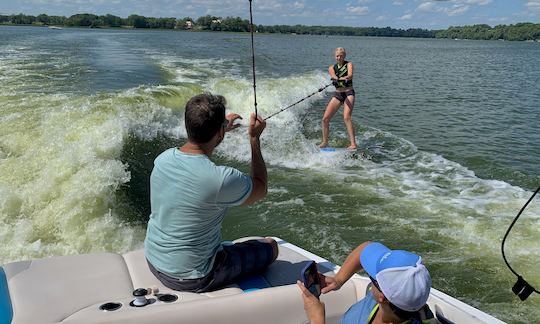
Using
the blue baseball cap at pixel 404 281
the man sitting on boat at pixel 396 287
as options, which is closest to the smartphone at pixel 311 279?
the man sitting on boat at pixel 396 287

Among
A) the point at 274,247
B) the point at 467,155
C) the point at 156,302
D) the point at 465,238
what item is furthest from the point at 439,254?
the point at 467,155

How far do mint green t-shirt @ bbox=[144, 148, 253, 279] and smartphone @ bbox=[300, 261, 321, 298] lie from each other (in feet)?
1.93

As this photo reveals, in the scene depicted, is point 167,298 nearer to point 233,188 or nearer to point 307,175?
point 233,188

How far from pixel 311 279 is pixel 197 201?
855mm

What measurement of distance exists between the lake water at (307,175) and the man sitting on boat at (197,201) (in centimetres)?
286

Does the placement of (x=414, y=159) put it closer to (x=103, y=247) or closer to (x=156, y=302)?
(x=103, y=247)

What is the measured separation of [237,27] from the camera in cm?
6112

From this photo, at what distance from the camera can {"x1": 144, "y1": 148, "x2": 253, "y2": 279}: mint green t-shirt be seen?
2.87 m

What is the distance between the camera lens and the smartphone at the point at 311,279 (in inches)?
115

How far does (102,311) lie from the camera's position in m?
2.62

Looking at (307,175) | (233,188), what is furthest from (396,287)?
(307,175)

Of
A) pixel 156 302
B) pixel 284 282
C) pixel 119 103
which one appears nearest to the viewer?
pixel 156 302

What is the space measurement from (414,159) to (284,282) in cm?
708

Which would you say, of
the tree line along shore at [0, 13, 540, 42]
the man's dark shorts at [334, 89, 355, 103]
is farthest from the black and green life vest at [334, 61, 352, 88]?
the tree line along shore at [0, 13, 540, 42]
